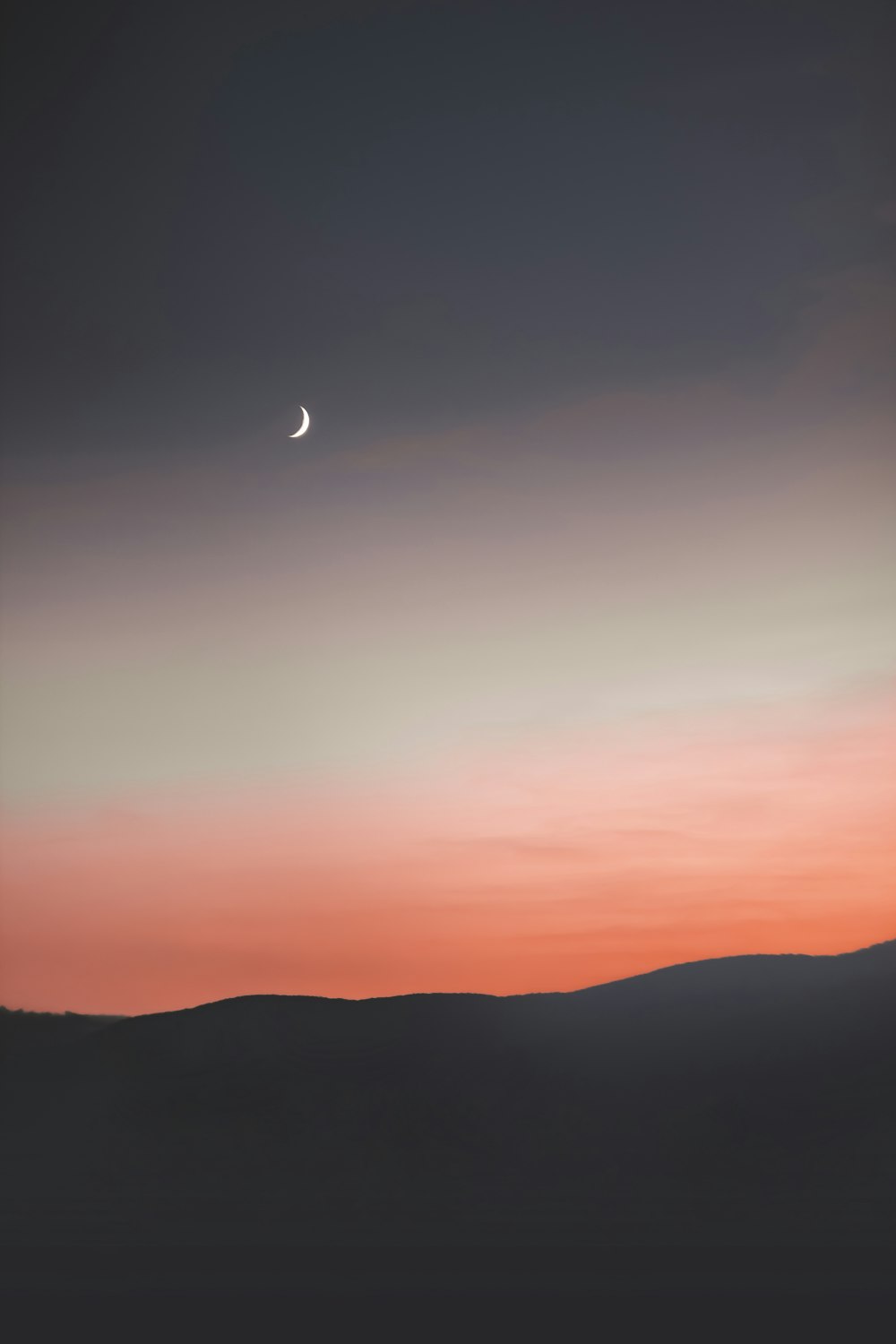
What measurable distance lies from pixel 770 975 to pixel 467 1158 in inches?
899

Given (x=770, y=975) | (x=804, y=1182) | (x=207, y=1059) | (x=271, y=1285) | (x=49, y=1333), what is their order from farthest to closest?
(x=207, y=1059) → (x=770, y=975) → (x=804, y=1182) → (x=271, y=1285) → (x=49, y=1333)

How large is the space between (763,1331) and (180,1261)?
2399 cm

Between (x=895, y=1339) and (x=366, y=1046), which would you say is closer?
(x=895, y=1339)

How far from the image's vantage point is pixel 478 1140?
72.6m

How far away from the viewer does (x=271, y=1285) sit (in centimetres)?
4006

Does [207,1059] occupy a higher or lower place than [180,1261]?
higher

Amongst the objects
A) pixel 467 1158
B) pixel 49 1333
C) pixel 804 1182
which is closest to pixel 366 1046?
pixel 467 1158

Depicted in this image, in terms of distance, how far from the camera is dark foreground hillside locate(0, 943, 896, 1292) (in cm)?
4756

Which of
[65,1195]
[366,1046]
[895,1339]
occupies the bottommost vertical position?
[895,1339]

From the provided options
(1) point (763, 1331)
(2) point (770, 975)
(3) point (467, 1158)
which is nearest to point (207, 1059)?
(3) point (467, 1158)

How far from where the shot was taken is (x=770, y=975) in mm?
84312

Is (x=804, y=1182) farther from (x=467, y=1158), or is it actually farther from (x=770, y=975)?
(x=770, y=975)

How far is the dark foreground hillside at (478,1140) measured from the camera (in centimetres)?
4756

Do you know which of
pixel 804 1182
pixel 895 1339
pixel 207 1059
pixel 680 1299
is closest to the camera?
pixel 895 1339
